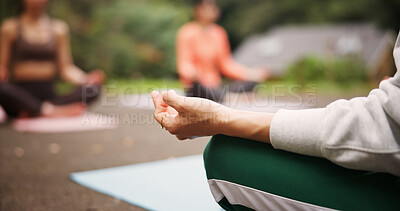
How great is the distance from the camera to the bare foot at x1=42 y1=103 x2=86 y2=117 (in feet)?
12.7

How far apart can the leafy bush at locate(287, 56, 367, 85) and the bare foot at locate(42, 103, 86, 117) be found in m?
9.07

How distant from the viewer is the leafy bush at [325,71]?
12133 mm

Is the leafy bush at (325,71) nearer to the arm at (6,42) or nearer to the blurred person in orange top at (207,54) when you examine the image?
the blurred person in orange top at (207,54)

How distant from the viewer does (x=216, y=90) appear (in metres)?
4.16

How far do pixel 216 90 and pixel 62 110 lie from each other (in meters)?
1.56

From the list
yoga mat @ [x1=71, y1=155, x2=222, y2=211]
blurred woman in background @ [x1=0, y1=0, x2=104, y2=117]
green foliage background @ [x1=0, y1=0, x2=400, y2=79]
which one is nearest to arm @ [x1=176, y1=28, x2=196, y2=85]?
blurred woman in background @ [x1=0, y1=0, x2=104, y2=117]

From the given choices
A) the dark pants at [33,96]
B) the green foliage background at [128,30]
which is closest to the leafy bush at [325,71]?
the green foliage background at [128,30]

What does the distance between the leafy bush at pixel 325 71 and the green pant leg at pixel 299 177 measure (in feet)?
37.2

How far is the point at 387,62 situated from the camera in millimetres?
19141

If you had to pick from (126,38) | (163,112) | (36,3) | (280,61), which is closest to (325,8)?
(280,61)

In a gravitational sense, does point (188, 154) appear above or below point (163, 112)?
below

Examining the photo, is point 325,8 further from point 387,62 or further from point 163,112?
point 163,112

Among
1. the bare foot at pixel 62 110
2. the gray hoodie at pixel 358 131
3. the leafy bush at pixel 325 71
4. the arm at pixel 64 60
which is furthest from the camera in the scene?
the leafy bush at pixel 325 71

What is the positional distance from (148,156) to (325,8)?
78.4ft
